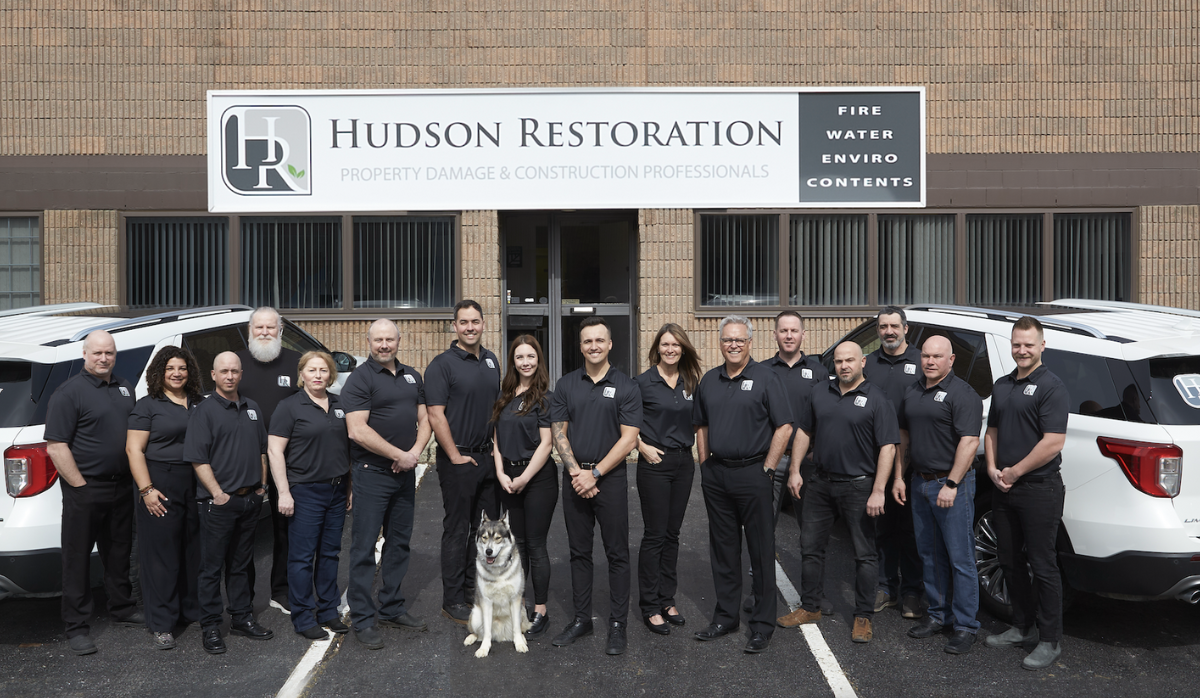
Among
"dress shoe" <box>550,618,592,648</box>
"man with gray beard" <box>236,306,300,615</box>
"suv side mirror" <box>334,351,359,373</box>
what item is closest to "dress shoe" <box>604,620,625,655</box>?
"dress shoe" <box>550,618,592,648</box>

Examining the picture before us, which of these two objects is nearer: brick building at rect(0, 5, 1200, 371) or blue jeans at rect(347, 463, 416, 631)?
blue jeans at rect(347, 463, 416, 631)

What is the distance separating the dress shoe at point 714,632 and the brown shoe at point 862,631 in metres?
0.70

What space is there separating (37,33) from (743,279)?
893 cm

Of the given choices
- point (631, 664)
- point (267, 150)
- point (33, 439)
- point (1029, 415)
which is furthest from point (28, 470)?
point (267, 150)

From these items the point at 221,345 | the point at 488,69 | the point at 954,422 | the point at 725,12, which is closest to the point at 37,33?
the point at 488,69

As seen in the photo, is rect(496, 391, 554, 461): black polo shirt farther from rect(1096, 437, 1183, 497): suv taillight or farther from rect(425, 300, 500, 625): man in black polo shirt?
rect(1096, 437, 1183, 497): suv taillight

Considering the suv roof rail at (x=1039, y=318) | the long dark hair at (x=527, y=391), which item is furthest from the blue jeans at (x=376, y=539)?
the suv roof rail at (x=1039, y=318)

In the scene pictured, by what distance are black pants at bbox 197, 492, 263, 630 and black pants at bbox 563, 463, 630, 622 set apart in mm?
1887

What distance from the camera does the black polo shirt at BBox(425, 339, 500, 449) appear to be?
5785mm

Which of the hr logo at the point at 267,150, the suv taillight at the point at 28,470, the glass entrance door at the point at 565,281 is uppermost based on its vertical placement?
the hr logo at the point at 267,150

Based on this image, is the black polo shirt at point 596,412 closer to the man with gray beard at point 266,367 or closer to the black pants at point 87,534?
the man with gray beard at point 266,367

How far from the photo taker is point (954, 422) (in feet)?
17.9

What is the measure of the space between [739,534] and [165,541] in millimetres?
3381

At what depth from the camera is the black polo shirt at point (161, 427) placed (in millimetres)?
5430
